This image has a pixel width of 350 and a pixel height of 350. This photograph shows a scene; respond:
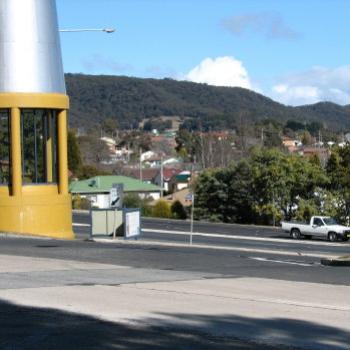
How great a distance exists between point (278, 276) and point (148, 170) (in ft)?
424

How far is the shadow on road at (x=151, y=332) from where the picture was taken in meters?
9.61

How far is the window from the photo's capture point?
3103cm

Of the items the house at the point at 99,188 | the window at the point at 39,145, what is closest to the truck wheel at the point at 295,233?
the window at the point at 39,145

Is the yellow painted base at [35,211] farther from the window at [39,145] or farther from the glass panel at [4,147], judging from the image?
the glass panel at [4,147]

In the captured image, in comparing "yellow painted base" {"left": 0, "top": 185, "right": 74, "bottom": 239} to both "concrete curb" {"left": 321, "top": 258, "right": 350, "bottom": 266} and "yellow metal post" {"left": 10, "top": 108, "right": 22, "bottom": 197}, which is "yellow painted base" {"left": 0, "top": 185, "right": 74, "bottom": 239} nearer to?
"yellow metal post" {"left": 10, "top": 108, "right": 22, "bottom": 197}

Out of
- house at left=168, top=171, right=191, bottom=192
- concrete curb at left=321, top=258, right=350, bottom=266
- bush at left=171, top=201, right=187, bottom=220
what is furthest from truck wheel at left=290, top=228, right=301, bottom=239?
house at left=168, top=171, right=191, bottom=192

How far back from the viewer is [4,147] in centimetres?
3136

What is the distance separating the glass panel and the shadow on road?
19.3m

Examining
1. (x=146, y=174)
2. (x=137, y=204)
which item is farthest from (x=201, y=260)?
(x=146, y=174)

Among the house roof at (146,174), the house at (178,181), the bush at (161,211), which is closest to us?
the bush at (161,211)

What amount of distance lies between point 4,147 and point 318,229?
92.5ft

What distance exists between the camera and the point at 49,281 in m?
16.1

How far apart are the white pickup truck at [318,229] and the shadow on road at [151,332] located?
4292 centimetres

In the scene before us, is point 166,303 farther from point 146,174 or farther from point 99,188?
point 146,174
